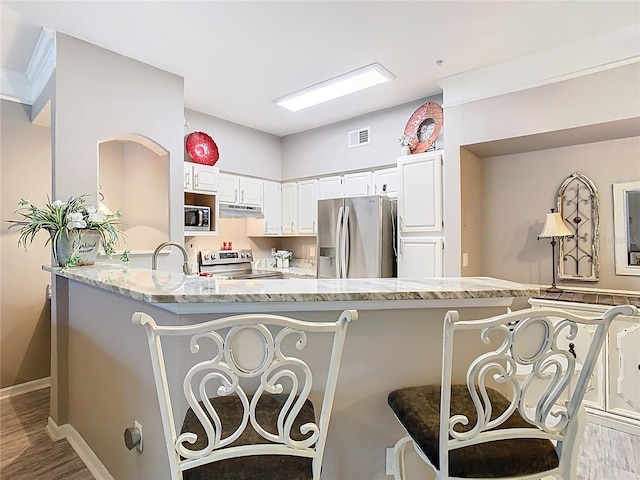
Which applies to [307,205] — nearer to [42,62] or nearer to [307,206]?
[307,206]

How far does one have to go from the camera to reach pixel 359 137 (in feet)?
13.8

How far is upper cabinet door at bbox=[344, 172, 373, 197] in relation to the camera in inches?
163

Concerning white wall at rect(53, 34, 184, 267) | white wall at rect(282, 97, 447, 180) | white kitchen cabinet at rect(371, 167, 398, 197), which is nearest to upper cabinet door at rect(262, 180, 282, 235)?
white wall at rect(282, 97, 447, 180)

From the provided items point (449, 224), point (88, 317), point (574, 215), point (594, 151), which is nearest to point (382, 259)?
point (449, 224)

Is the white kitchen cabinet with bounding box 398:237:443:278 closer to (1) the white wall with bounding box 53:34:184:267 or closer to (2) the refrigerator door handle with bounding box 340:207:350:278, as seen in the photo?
(2) the refrigerator door handle with bounding box 340:207:350:278

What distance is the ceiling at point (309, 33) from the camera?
218 centimetres

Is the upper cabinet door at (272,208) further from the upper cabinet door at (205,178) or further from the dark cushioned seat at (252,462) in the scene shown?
the dark cushioned seat at (252,462)

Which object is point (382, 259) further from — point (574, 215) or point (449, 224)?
point (574, 215)

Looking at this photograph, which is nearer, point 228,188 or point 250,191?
point 228,188

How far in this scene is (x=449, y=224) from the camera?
326 cm

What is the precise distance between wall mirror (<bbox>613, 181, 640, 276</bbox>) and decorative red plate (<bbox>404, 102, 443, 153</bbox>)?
1.59 m

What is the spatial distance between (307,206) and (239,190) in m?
0.92

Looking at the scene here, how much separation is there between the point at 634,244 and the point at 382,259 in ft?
6.82

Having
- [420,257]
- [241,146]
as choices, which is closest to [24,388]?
[241,146]
